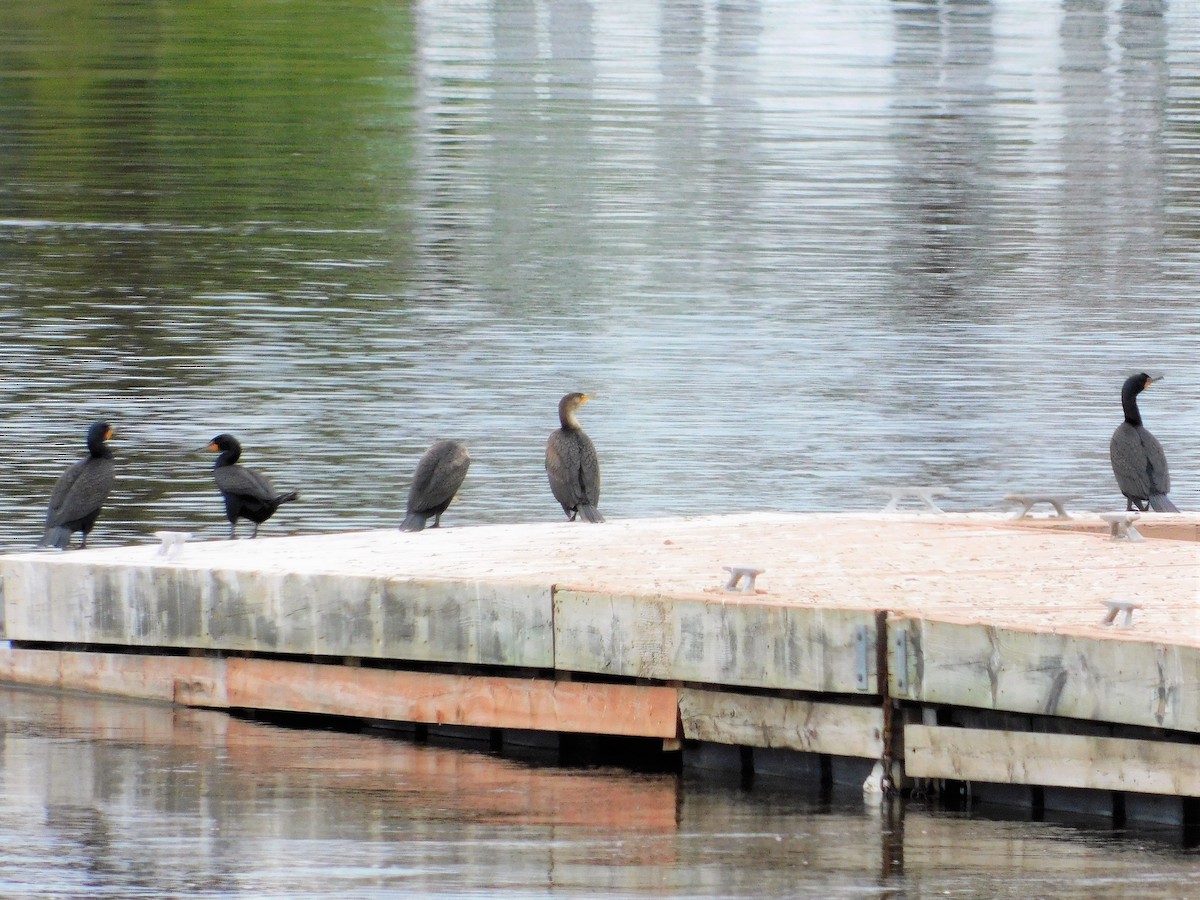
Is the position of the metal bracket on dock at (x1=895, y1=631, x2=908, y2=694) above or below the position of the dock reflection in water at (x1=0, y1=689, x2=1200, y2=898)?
above

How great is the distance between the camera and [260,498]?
15352mm

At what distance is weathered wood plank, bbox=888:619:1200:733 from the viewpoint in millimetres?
9461

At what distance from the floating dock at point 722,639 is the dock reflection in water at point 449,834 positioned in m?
0.26

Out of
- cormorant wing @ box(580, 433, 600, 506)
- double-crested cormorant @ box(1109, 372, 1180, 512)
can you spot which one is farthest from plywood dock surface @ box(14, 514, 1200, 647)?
double-crested cormorant @ box(1109, 372, 1180, 512)

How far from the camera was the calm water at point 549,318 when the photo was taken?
10.5 m

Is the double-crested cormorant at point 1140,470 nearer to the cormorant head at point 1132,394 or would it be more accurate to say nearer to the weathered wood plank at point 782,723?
the cormorant head at point 1132,394

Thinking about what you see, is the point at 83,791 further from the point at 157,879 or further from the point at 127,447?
the point at 127,447

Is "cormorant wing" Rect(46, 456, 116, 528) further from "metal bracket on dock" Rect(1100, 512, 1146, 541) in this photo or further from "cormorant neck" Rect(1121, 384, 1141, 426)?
"cormorant neck" Rect(1121, 384, 1141, 426)

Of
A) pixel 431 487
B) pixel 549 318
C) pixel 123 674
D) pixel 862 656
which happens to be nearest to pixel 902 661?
pixel 862 656

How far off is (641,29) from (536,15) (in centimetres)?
483

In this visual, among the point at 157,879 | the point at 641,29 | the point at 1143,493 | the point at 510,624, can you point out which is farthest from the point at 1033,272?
the point at 641,29

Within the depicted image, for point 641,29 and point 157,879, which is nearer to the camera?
point 157,879

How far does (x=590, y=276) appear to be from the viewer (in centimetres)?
3141

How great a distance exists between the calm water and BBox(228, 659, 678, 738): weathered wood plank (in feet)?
0.85
